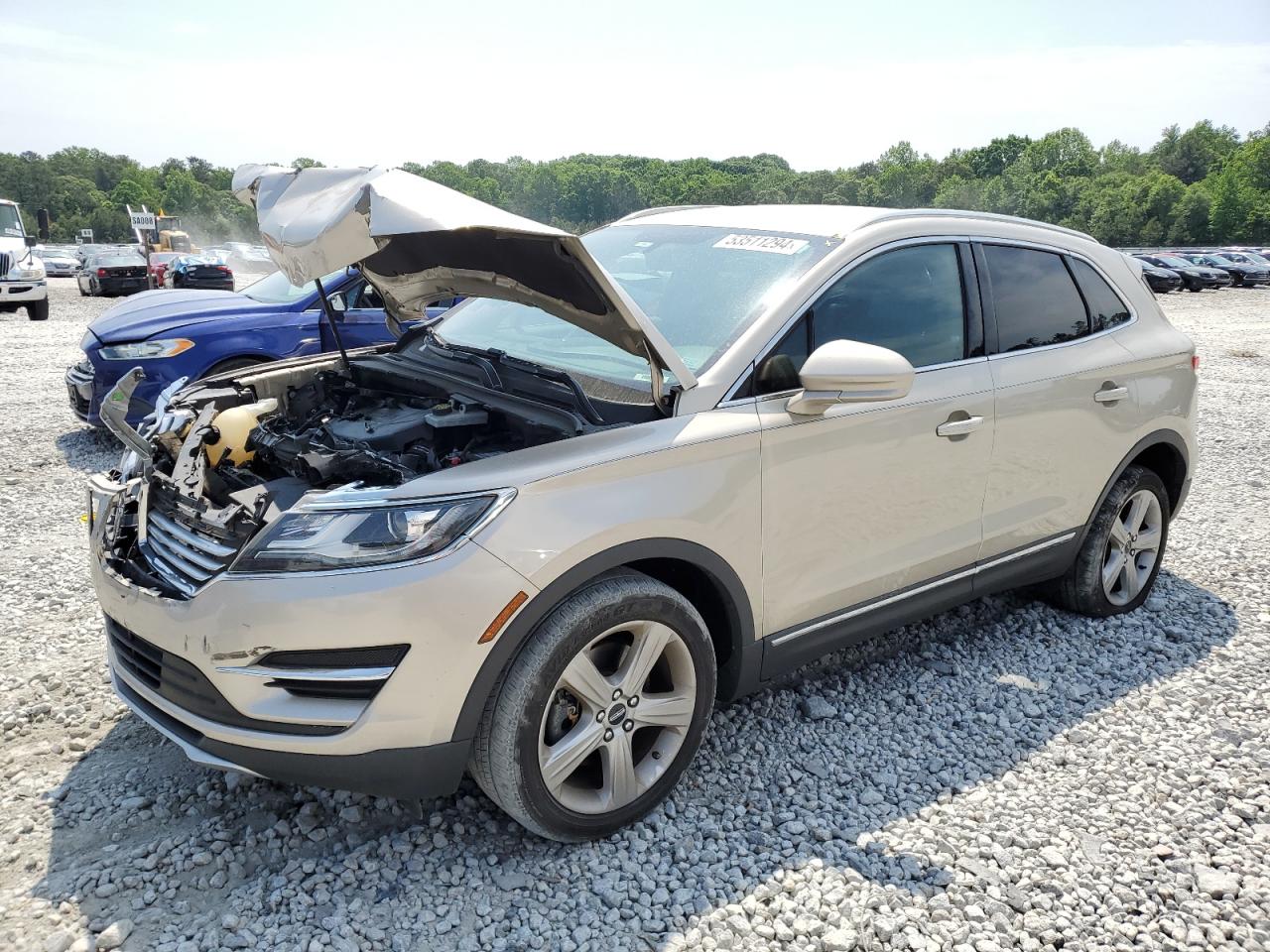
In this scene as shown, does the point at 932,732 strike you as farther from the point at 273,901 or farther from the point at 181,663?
the point at 181,663

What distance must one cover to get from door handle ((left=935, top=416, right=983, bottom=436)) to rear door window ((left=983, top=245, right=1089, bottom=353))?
41 centimetres

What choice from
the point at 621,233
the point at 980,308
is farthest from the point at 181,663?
the point at 980,308

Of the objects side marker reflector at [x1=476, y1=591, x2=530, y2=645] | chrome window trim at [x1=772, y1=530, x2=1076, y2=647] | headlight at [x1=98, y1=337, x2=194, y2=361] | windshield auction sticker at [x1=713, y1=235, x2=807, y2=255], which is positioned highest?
windshield auction sticker at [x1=713, y1=235, x2=807, y2=255]

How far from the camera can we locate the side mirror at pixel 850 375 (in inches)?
113

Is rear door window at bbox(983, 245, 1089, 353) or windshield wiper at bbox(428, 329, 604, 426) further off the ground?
rear door window at bbox(983, 245, 1089, 353)

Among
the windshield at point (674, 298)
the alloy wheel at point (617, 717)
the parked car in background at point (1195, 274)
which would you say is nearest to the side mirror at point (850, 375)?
the windshield at point (674, 298)

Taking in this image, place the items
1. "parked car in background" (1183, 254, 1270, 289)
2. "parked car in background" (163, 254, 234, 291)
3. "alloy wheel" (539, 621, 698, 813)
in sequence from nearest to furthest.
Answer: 1. "alloy wheel" (539, 621, 698, 813)
2. "parked car in background" (163, 254, 234, 291)
3. "parked car in background" (1183, 254, 1270, 289)

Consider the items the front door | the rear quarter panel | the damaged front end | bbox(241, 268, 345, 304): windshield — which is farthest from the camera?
bbox(241, 268, 345, 304): windshield

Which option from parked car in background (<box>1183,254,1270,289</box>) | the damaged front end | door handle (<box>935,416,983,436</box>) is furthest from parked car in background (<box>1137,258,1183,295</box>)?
the damaged front end

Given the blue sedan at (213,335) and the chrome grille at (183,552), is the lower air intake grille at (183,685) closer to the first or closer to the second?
the chrome grille at (183,552)

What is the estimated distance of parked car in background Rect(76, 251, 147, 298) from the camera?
2538cm

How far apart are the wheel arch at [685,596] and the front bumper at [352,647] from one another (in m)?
0.05

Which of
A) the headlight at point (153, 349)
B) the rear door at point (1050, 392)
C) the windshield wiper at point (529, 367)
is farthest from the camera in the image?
the headlight at point (153, 349)

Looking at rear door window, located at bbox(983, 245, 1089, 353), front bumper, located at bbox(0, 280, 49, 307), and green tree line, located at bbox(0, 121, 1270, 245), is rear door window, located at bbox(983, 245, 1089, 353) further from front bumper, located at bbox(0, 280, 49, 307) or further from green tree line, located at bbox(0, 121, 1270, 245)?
green tree line, located at bbox(0, 121, 1270, 245)
